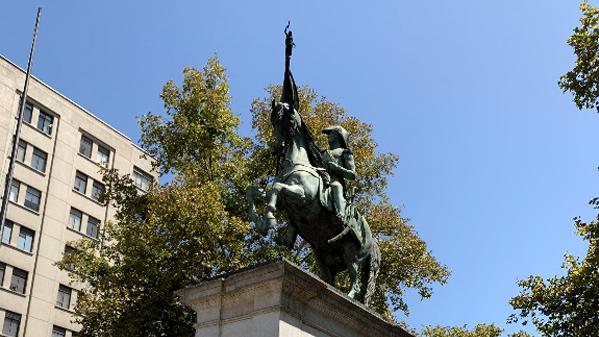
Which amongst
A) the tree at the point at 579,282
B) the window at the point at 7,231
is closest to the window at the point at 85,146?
the window at the point at 7,231

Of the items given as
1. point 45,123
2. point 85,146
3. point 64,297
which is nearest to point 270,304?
point 64,297

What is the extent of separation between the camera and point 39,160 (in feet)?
175

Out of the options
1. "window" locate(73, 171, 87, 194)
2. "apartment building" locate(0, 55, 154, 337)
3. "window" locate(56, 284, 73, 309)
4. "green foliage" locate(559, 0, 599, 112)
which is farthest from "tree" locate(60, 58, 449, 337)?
"window" locate(73, 171, 87, 194)

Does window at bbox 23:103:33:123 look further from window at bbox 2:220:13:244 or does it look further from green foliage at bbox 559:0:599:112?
green foliage at bbox 559:0:599:112

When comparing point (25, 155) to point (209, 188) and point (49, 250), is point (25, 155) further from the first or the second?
point (209, 188)

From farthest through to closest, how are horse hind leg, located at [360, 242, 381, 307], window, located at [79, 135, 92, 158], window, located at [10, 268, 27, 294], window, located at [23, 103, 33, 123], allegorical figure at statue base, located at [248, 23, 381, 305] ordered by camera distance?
window, located at [79, 135, 92, 158] < window, located at [23, 103, 33, 123] < window, located at [10, 268, 27, 294] < horse hind leg, located at [360, 242, 381, 307] < allegorical figure at statue base, located at [248, 23, 381, 305]

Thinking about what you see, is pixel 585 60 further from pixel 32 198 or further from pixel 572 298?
pixel 32 198

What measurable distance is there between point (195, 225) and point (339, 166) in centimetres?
1320

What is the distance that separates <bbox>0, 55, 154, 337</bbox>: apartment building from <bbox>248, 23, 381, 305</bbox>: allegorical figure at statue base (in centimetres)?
3666

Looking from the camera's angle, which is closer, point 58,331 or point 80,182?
point 58,331

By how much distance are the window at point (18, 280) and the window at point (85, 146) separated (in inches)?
433

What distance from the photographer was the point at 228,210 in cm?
2827

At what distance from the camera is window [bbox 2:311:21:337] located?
4697cm

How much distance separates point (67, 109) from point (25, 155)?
5404 mm
